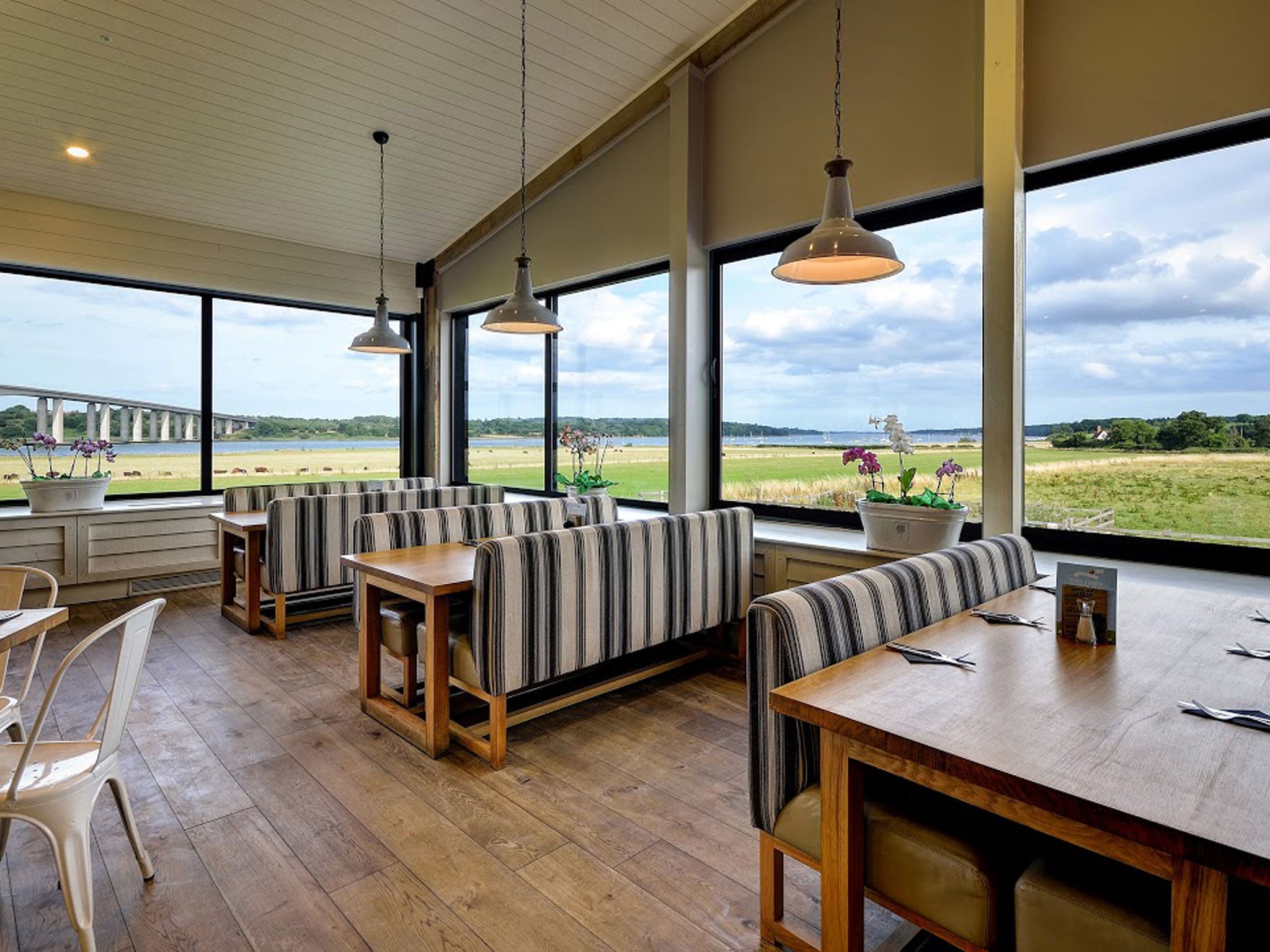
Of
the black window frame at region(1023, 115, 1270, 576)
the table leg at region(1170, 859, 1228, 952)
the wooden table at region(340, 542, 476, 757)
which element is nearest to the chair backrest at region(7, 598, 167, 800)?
the wooden table at region(340, 542, 476, 757)

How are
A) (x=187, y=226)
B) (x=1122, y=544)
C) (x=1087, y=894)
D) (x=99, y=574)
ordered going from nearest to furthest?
(x=1087, y=894), (x=1122, y=544), (x=99, y=574), (x=187, y=226)

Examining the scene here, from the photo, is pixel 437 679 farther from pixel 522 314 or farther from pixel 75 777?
pixel 522 314

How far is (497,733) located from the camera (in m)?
2.63

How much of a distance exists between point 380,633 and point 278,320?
13.8 feet

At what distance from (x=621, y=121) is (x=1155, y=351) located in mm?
3457

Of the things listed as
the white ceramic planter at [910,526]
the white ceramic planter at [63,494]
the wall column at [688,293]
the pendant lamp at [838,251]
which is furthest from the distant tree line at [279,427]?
the pendant lamp at [838,251]

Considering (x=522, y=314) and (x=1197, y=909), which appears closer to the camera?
(x=1197, y=909)

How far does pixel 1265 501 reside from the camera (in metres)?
2.60

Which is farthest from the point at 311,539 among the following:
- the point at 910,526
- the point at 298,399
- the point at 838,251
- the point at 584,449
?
the point at 838,251

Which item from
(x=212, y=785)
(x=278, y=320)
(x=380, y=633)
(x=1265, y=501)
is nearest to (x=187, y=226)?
(x=278, y=320)

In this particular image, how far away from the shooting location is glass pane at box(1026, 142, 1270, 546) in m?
2.62

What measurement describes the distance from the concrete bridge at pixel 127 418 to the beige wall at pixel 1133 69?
20.1 ft

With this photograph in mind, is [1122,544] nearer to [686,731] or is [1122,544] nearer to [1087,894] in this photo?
[686,731]

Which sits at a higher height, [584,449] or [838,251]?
[838,251]
